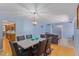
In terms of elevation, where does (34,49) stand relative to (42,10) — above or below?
below

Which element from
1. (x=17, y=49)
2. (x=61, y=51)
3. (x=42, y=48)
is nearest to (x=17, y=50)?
(x=17, y=49)

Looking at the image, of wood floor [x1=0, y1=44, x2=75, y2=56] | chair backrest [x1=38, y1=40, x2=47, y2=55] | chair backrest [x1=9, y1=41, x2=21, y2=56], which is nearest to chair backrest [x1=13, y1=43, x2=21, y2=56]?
chair backrest [x1=9, y1=41, x2=21, y2=56]

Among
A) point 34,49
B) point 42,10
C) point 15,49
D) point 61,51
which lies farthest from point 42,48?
point 42,10

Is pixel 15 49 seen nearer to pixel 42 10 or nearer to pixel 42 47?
pixel 42 47

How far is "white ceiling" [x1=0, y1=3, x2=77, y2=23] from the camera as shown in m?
2.19

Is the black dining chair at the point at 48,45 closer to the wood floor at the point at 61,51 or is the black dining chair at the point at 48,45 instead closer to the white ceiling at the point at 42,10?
the wood floor at the point at 61,51

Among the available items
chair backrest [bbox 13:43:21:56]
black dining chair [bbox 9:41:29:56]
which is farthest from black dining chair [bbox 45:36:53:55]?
chair backrest [bbox 13:43:21:56]

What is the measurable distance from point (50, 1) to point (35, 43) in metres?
0.63

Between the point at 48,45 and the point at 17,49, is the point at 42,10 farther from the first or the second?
the point at 17,49

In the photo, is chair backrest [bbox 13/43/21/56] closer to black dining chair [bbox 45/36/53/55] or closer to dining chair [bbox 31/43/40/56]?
dining chair [bbox 31/43/40/56]

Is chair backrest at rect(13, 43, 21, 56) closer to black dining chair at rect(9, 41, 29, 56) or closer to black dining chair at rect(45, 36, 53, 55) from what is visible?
black dining chair at rect(9, 41, 29, 56)

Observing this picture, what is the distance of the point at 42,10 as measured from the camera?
2.19 metres

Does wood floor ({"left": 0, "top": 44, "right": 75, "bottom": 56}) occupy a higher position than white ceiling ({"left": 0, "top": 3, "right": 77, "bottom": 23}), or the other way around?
white ceiling ({"left": 0, "top": 3, "right": 77, "bottom": 23})

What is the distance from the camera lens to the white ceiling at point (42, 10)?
2189 millimetres
